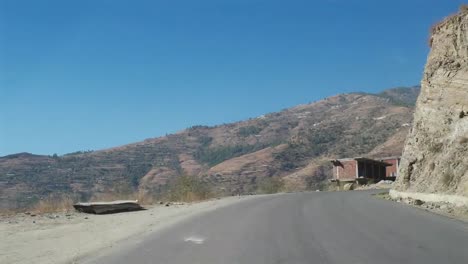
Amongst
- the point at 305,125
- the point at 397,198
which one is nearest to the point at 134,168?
the point at 305,125

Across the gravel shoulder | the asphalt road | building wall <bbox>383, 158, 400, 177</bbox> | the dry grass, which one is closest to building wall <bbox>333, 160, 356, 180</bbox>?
building wall <bbox>383, 158, 400, 177</bbox>

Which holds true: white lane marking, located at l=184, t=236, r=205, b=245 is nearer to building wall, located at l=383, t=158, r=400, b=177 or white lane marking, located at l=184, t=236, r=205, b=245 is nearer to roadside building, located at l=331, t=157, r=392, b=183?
roadside building, located at l=331, t=157, r=392, b=183

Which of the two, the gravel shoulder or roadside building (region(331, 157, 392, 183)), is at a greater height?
roadside building (region(331, 157, 392, 183))

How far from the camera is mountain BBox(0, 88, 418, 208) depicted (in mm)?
77581

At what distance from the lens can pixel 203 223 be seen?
56.0 feet

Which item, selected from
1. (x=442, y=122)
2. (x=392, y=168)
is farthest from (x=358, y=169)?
(x=442, y=122)

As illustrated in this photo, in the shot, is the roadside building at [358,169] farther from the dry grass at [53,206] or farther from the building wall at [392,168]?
the dry grass at [53,206]

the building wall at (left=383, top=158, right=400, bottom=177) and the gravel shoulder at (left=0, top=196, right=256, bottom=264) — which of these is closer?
the gravel shoulder at (left=0, top=196, right=256, bottom=264)

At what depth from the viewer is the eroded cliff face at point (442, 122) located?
74.6 ft

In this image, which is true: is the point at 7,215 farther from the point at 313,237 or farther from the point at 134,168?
the point at 134,168

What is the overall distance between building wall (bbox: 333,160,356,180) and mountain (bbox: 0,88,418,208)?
6593mm

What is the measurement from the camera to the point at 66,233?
1484 cm

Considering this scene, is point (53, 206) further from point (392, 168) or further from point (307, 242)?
point (392, 168)

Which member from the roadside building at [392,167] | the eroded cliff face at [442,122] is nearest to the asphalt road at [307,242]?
the eroded cliff face at [442,122]
